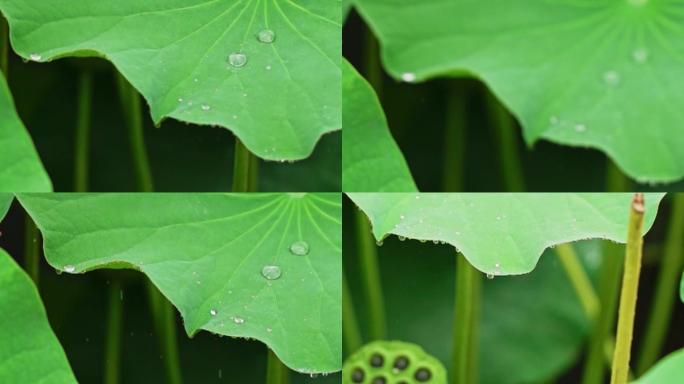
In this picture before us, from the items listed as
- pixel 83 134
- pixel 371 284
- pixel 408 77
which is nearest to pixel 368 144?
pixel 408 77

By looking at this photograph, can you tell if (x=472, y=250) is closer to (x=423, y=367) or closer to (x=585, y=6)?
(x=423, y=367)

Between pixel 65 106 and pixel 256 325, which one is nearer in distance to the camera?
pixel 256 325

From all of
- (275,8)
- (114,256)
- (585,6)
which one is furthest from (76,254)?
(585,6)

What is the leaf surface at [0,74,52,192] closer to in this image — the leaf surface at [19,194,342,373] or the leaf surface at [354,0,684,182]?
the leaf surface at [19,194,342,373]

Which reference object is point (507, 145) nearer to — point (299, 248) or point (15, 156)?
point (299, 248)

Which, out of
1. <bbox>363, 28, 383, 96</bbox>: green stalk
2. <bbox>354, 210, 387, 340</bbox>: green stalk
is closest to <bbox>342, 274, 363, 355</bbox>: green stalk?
<bbox>354, 210, 387, 340</bbox>: green stalk
